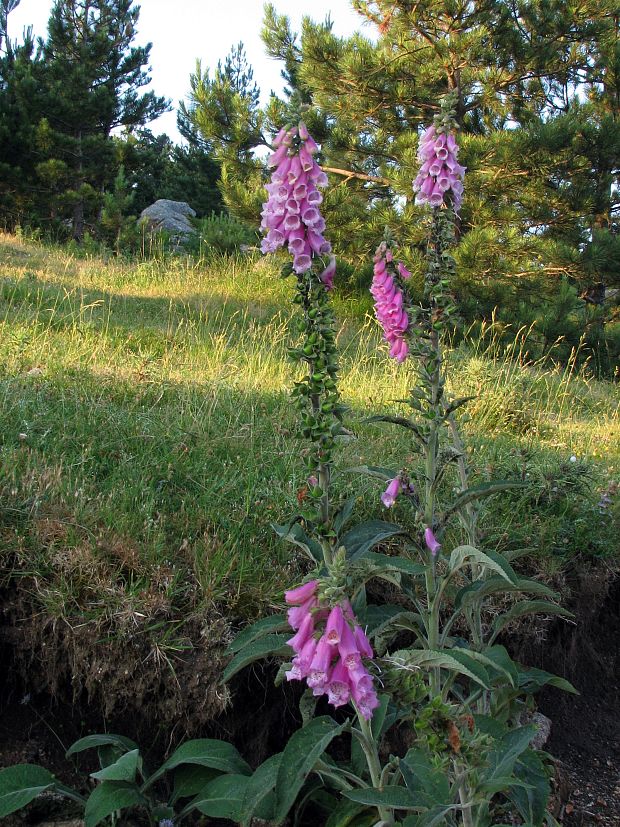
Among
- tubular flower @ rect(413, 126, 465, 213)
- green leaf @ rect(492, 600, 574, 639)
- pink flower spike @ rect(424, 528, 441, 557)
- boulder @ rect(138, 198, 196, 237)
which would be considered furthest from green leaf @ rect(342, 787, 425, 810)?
boulder @ rect(138, 198, 196, 237)

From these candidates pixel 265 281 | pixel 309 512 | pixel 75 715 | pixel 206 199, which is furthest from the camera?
pixel 206 199

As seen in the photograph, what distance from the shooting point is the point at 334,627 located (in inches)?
45.1

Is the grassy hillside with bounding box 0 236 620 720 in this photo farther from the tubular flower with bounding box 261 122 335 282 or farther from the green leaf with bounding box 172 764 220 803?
the tubular flower with bounding box 261 122 335 282

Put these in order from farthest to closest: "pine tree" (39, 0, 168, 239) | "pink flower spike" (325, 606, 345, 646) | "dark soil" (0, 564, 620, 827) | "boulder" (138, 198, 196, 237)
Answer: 1. "pine tree" (39, 0, 168, 239)
2. "boulder" (138, 198, 196, 237)
3. "dark soil" (0, 564, 620, 827)
4. "pink flower spike" (325, 606, 345, 646)

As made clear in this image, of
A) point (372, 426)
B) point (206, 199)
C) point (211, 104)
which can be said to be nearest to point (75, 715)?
point (372, 426)

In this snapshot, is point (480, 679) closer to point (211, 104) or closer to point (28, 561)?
point (28, 561)

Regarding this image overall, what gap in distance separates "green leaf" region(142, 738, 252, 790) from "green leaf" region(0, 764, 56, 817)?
0.88 feet

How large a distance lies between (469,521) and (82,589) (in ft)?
4.12

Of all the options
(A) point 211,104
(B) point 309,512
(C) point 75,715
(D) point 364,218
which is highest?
(A) point 211,104

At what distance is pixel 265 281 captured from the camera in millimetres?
8664

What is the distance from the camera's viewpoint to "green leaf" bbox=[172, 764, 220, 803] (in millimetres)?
1932

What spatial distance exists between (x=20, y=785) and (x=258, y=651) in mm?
832

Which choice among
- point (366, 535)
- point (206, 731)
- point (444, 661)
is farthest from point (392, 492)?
point (206, 731)

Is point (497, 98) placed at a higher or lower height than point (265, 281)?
higher
